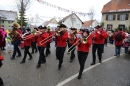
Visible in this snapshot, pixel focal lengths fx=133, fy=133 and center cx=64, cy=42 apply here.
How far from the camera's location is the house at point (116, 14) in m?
31.1

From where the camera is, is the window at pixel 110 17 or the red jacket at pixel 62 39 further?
the window at pixel 110 17

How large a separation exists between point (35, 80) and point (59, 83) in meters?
0.85

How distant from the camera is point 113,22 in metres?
33.4

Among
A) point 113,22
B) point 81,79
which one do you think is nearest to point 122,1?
point 113,22

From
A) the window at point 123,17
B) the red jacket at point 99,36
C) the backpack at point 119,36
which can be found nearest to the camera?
the red jacket at point 99,36

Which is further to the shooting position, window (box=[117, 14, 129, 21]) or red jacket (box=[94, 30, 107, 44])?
window (box=[117, 14, 129, 21])

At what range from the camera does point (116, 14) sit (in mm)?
32844

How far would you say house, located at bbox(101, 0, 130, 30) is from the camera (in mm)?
31125

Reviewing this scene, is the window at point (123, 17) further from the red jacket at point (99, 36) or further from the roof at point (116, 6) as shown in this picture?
the red jacket at point (99, 36)

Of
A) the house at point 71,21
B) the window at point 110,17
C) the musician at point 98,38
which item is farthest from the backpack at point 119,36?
the house at point 71,21

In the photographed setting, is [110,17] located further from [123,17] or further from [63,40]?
[63,40]

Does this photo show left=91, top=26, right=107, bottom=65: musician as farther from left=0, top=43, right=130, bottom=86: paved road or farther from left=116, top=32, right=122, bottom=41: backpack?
left=116, top=32, right=122, bottom=41: backpack

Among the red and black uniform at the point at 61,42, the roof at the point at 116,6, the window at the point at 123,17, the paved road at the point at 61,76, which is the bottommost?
the paved road at the point at 61,76

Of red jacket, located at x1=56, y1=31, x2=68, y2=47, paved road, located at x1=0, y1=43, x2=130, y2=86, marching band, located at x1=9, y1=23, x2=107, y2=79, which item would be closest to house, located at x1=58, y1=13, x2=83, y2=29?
marching band, located at x1=9, y1=23, x2=107, y2=79
